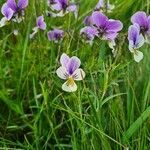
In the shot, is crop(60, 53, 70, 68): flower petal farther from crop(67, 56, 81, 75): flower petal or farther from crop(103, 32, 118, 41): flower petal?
crop(103, 32, 118, 41): flower petal

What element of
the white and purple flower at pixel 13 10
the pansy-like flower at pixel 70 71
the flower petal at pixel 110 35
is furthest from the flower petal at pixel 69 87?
the white and purple flower at pixel 13 10

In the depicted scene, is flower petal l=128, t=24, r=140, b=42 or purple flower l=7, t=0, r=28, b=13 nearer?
flower petal l=128, t=24, r=140, b=42

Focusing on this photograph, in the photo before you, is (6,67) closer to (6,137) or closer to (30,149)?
(6,137)

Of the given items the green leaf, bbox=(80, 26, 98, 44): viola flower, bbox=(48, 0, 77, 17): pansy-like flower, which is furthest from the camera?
bbox=(48, 0, 77, 17): pansy-like flower

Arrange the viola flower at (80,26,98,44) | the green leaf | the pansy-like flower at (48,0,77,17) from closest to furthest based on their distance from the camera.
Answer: the green leaf, the viola flower at (80,26,98,44), the pansy-like flower at (48,0,77,17)

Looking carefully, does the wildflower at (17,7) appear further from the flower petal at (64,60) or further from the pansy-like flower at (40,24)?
the flower petal at (64,60)

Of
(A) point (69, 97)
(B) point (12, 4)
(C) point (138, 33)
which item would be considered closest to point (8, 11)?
(B) point (12, 4)

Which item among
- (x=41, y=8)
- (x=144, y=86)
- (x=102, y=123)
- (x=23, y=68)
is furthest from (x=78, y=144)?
(x=41, y=8)

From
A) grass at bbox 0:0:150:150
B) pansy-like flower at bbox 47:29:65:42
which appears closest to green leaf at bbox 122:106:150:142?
grass at bbox 0:0:150:150
